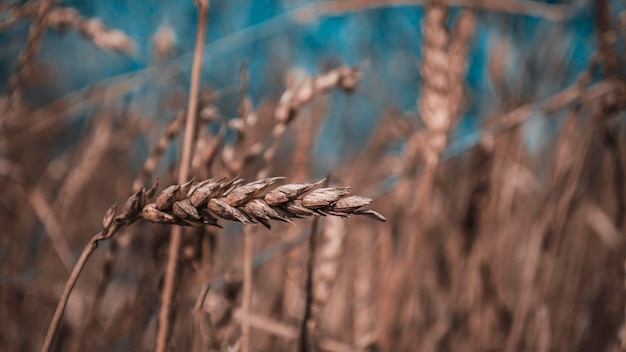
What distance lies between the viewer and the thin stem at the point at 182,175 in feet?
2.02

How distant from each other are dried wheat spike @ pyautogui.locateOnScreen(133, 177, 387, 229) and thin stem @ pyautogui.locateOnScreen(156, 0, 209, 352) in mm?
207

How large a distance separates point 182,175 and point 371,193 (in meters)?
0.51

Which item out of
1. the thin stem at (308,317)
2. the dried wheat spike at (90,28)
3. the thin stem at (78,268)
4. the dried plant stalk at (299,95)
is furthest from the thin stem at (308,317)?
the dried wheat spike at (90,28)

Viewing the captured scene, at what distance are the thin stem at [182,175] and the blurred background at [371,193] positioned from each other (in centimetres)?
6

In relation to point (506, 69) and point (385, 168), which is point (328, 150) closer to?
point (385, 168)

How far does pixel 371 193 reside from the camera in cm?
106

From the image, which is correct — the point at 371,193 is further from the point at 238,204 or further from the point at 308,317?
the point at 238,204

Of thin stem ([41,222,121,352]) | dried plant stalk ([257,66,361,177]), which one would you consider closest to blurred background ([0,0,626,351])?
dried plant stalk ([257,66,361,177])

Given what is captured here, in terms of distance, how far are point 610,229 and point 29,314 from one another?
133 centimetres

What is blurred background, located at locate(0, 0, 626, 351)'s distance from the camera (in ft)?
2.58

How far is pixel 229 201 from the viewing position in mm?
383

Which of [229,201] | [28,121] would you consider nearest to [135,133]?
[28,121]

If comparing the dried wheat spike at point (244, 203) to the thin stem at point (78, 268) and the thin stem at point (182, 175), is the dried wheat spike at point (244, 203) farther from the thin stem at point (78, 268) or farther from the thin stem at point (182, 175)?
the thin stem at point (182, 175)

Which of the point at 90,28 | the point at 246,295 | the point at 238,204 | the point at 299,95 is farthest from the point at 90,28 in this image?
the point at 238,204
